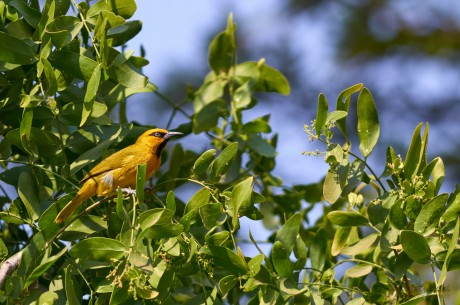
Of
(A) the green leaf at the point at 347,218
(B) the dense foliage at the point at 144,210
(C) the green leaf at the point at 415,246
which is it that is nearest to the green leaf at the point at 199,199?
(B) the dense foliage at the point at 144,210

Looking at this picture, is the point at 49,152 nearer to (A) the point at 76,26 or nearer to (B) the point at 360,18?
(A) the point at 76,26

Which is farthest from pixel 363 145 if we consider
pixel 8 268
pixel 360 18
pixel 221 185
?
pixel 360 18

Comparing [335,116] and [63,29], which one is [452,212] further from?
[63,29]

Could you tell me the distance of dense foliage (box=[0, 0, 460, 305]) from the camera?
2.24 m

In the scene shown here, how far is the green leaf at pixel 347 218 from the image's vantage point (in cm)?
248

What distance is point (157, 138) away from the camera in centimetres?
346

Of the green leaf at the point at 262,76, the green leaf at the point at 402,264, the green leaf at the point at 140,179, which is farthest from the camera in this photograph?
the green leaf at the point at 262,76

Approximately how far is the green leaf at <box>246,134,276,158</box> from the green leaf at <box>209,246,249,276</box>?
107 centimetres

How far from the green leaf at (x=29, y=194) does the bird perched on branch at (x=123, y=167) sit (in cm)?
12

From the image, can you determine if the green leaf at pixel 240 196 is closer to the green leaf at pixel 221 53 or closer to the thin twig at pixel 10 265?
the thin twig at pixel 10 265

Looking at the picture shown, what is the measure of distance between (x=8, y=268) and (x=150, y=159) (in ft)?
4.08

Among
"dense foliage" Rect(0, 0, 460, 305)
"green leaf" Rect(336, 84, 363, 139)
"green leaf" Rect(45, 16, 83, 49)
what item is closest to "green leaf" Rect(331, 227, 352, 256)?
"dense foliage" Rect(0, 0, 460, 305)

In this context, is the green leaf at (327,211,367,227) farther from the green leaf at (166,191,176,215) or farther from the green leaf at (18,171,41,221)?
the green leaf at (18,171,41,221)

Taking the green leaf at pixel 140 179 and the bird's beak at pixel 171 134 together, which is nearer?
the green leaf at pixel 140 179
